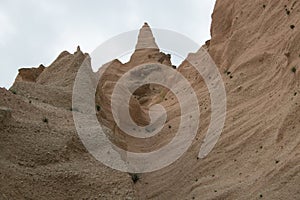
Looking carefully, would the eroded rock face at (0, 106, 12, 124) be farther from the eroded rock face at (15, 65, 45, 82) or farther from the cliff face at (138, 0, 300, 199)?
the eroded rock face at (15, 65, 45, 82)

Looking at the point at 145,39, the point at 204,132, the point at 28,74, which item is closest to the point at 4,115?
the point at 204,132

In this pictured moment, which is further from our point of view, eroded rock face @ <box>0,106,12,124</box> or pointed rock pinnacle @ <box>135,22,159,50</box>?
pointed rock pinnacle @ <box>135,22,159,50</box>

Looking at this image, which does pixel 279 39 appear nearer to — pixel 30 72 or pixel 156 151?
pixel 156 151

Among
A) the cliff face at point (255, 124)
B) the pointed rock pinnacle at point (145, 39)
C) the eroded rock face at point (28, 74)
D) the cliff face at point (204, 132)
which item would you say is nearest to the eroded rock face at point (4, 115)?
the cliff face at point (204, 132)

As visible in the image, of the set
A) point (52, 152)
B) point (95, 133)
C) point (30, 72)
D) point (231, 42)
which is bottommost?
point (52, 152)

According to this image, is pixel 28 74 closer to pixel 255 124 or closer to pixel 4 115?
pixel 4 115

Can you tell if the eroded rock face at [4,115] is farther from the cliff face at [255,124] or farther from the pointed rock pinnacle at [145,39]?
the pointed rock pinnacle at [145,39]

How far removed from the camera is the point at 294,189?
16.5 metres

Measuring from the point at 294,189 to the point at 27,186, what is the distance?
742 cm

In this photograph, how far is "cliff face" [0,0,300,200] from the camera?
53.3 ft

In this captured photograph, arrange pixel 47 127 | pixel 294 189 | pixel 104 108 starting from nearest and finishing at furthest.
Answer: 1. pixel 294 189
2. pixel 47 127
3. pixel 104 108

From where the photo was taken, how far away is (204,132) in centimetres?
2328

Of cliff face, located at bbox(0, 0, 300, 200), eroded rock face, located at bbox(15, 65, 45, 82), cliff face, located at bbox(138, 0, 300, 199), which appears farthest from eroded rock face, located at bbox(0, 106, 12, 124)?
eroded rock face, located at bbox(15, 65, 45, 82)

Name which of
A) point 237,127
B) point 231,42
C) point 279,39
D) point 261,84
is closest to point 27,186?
point 237,127
